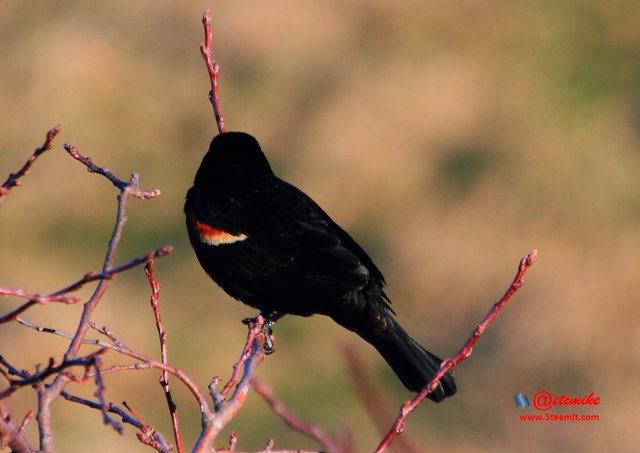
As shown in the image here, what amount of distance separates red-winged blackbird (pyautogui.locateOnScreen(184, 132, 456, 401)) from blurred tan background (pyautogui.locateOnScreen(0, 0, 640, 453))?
2.78 metres

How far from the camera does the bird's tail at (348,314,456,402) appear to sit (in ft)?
13.0

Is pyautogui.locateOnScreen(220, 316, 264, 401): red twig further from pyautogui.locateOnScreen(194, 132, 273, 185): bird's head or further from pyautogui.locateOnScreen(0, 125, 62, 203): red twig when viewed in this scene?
pyautogui.locateOnScreen(194, 132, 273, 185): bird's head

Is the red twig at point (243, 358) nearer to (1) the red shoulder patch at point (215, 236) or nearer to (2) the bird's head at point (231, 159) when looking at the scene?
(1) the red shoulder patch at point (215, 236)

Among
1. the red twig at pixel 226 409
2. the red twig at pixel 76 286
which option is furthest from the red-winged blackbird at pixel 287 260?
the red twig at pixel 76 286

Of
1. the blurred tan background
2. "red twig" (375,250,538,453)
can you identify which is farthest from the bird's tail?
the blurred tan background

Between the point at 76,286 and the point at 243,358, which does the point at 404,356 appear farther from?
A: the point at 76,286

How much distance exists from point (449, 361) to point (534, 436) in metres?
5.09

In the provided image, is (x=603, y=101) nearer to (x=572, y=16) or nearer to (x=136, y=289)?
(x=572, y=16)

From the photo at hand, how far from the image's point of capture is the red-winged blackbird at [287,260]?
410 cm

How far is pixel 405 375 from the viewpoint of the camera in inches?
157

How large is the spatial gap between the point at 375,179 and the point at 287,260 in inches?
220

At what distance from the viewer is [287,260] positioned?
4316 mm

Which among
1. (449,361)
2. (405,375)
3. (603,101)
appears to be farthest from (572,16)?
(449,361)

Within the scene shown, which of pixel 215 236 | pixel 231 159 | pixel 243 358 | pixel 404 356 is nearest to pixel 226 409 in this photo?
pixel 243 358
